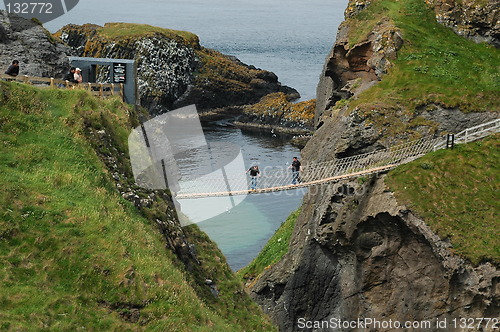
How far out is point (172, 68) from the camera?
353ft

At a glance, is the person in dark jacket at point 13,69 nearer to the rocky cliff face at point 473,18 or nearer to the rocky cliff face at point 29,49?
the rocky cliff face at point 29,49

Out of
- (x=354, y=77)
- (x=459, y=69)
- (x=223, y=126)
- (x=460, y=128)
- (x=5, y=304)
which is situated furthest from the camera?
(x=223, y=126)

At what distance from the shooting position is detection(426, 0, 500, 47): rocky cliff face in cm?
4794

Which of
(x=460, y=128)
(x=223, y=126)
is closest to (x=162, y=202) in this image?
(x=460, y=128)

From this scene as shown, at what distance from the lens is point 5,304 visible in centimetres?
1889

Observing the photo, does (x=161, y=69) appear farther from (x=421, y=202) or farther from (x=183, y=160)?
(x=421, y=202)

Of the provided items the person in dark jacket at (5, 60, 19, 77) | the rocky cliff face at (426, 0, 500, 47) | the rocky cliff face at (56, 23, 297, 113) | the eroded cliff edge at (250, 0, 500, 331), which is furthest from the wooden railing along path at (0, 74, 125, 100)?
the rocky cliff face at (56, 23, 297, 113)

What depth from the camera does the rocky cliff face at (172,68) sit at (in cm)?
10375

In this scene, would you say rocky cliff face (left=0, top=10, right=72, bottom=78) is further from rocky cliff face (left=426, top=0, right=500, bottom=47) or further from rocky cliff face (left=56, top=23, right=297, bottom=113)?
rocky cliff face (left=56, top=23, right=297, bottom=113)

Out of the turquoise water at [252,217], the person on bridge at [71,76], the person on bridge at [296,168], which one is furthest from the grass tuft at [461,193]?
the turquoise water at [252,217]

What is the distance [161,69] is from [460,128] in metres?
70.1

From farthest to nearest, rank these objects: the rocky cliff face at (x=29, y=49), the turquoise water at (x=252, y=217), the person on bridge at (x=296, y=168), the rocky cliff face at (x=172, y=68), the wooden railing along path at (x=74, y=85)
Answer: the rocky cliff face at (x=172, y=68)
the turquoise water at (x=252, y=217)
the person on bridge at (x=296, y=168)
the rocky cliff face at (x=29, y=49)
the wooden railing along path at (x=74, y=85)

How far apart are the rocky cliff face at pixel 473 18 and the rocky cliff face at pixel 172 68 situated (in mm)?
57699

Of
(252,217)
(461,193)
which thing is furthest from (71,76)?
(252,217)
